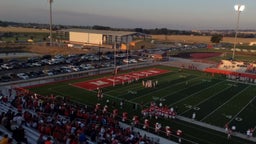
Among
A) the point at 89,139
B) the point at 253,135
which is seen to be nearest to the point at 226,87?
the point at 253,135

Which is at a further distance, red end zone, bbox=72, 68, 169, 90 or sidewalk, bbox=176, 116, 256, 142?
red end zone, bbox=72, 68, 169, 90

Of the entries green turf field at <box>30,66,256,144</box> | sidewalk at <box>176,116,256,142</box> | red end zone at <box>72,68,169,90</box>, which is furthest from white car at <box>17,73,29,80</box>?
sidewalk at <box>176,116,256,142</box>

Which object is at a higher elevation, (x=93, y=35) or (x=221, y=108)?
(x=93, y=35)

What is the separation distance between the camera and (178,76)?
134ft

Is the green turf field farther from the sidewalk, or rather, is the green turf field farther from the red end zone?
the red end zone

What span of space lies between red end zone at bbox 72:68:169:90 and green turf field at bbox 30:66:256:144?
1.39 meters

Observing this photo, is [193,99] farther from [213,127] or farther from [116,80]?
[116,80]

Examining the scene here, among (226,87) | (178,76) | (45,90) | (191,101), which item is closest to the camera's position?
(191,101)

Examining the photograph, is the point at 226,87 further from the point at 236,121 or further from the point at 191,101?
the point at 236,121

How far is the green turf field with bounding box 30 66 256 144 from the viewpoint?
2108 cm

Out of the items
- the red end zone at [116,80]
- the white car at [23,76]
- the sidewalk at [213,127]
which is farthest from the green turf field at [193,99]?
the white car at [23,76]

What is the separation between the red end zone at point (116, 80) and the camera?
33072mm

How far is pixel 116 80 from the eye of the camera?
1417 inches

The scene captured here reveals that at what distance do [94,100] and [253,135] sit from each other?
47.5ft
